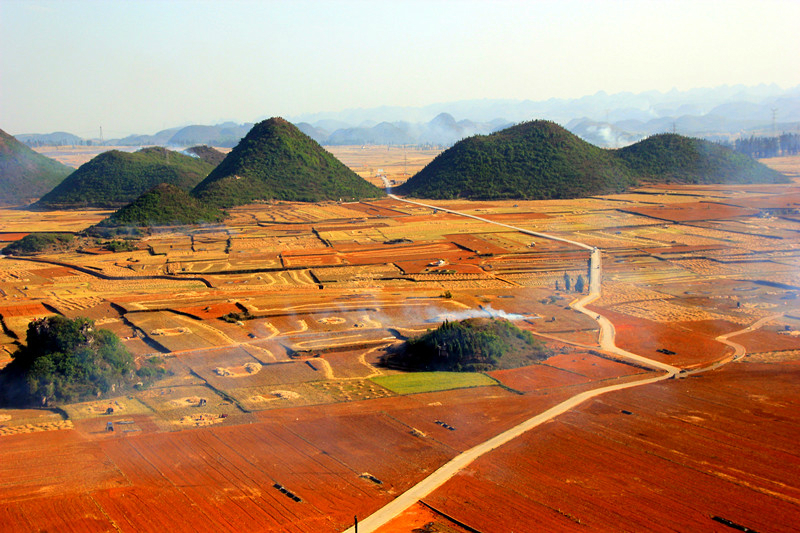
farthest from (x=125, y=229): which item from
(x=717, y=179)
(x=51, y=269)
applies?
(x=717, y=179)

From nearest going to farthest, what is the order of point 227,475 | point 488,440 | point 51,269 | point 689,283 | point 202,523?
point 202,523 → point 227,475 → point 488,440 → point 689,283 → point 51,269

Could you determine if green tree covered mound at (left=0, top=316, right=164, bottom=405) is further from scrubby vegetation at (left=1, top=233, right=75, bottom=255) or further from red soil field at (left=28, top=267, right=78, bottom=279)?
scrubby vegetation at (left=1, top=233, right=75, bottom=255)

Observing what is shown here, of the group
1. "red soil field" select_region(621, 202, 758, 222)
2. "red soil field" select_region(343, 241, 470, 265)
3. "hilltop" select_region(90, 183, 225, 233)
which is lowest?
"red soil field" select_region(343, 241, 470, 265)

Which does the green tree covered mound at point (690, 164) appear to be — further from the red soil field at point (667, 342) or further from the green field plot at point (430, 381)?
the green field plot at point (430, 381)

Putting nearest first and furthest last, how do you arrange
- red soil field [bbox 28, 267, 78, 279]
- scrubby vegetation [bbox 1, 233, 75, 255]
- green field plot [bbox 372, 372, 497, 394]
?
green field plot [bbox 372, 372, 497, 394], red soil field [bbox 28, 267, 78, 279], scrubby vegetation [bbox 1, 233, 75, 255]

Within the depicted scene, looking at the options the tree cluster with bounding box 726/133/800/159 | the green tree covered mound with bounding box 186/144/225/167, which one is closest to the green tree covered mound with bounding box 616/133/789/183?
the tree cluster with bounding box 726/133/800/159

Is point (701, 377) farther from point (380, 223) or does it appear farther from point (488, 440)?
point (380, 223)

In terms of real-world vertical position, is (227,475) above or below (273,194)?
below
